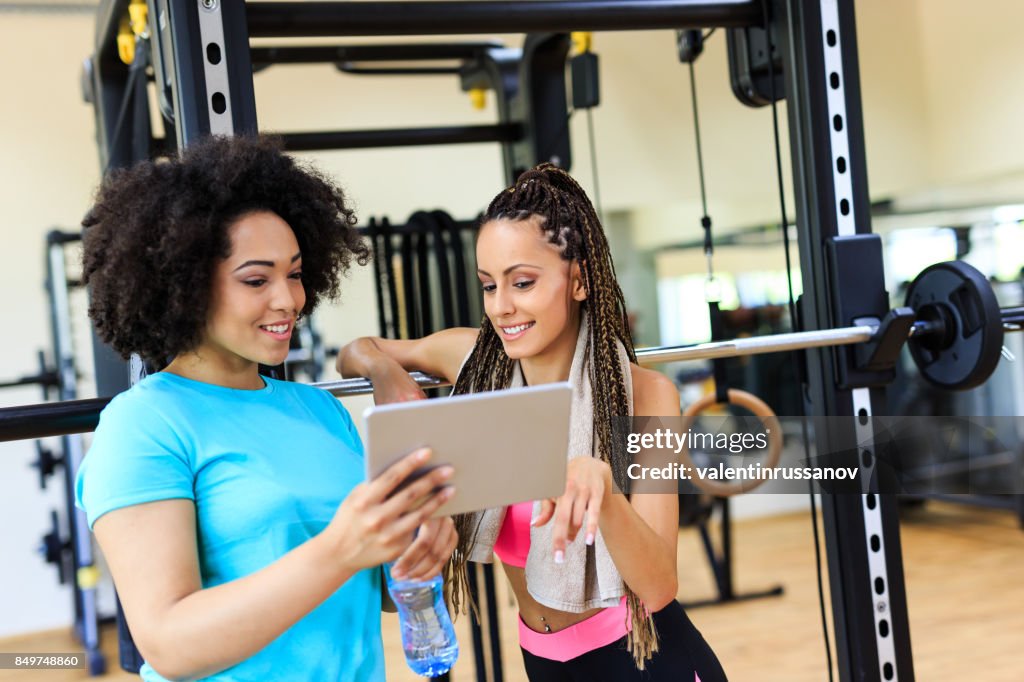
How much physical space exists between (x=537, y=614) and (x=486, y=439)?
22.0 inches

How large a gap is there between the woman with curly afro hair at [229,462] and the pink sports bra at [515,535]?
28cm

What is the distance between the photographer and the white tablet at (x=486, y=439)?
0.84 metres

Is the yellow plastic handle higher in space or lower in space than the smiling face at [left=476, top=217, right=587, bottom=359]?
higher

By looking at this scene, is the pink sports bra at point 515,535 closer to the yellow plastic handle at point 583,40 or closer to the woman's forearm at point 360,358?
the woman's forearm at point 360,358

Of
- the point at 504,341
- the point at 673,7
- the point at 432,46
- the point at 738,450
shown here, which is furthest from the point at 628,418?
the point at 432,46

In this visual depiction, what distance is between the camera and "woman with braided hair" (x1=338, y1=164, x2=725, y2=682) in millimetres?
1277

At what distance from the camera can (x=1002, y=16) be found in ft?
16.7

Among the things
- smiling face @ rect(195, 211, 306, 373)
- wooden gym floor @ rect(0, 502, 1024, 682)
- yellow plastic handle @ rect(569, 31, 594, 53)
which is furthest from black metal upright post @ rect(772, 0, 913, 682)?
wooden gym floor @ rect(0, 502, 1024, 682)

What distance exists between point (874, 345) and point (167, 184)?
1.28 metres

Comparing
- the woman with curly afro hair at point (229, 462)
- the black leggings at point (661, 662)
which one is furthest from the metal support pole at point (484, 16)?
the black leggings at point (661, 662)

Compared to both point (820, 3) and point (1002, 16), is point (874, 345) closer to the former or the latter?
point (820, 3)

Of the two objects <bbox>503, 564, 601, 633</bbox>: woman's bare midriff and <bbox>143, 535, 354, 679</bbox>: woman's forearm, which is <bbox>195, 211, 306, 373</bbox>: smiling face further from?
<bbox>503, 564, 601, 633</bbox>: woman's bare midriff

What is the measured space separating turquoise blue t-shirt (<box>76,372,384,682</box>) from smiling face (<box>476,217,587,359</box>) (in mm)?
311

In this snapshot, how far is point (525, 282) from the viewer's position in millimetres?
1290
